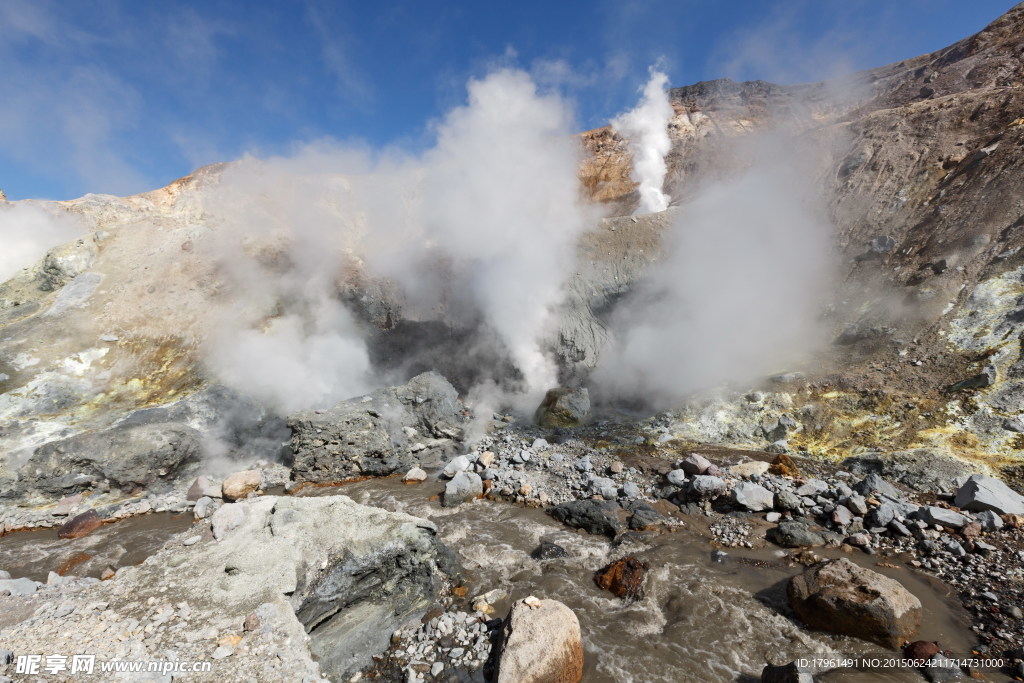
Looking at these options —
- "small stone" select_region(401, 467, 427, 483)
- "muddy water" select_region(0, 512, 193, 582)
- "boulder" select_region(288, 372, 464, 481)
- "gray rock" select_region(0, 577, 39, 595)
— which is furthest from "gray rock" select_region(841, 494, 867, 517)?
"gray rock" select_region(0, 577, 39, 595)

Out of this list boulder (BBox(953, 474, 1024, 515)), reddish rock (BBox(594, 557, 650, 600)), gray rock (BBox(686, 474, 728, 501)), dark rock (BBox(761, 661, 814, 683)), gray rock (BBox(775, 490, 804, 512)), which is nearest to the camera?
dark rock (BBox(761, 661, 814, 683))

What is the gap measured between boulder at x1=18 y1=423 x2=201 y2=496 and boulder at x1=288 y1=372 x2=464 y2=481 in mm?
3173

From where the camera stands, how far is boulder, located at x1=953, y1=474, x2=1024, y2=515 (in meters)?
7.34

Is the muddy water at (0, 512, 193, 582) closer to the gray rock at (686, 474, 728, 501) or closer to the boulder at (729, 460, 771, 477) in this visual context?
the gray rock at (686, 474, 728, 501)

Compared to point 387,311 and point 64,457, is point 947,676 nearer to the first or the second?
point 64,457

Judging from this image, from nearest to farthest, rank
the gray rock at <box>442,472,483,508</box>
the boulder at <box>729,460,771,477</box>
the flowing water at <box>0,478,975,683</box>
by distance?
the flowing water at <box>0,478,975,683</box> < the boulder at <box>729,460,771,477</box> < the gray rock at <box>442,472,483,508</box>

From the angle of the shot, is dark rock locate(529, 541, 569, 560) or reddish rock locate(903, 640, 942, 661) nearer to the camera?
reddish rock locate(903, 640, 942, 661)

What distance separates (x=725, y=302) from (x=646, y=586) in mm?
13309

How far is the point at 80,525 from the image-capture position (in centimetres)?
952

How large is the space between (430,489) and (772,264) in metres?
17.0

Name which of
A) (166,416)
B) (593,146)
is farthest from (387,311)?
(593,146)

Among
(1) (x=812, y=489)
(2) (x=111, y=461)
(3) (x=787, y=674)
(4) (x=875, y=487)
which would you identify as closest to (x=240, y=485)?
(2) (x=111, y=461)

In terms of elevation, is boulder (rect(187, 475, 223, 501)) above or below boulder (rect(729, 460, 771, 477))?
below

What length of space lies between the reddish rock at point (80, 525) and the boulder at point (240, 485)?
7.91ft
